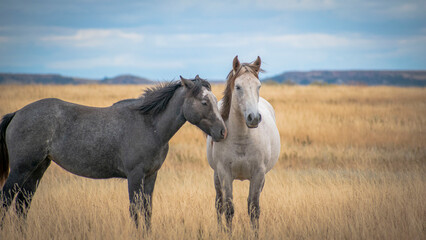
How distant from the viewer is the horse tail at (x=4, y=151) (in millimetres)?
4926

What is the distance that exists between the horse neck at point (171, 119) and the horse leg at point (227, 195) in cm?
88

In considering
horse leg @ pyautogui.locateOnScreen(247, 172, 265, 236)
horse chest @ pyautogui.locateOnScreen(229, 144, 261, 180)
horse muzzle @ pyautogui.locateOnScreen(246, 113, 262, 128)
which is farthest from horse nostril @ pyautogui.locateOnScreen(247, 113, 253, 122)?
horse leg @ pyautogui.locateOnScreen(247, 172, 265, 236)

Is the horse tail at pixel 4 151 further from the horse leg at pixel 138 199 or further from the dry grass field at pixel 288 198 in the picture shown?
the horse leg at pixel 138 199

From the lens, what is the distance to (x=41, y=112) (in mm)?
4734

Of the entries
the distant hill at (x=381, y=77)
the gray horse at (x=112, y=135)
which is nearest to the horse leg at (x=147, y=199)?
the gray horse at (x=112, y=135)

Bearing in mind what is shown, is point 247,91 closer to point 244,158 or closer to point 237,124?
point 237,124

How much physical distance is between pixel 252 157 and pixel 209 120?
31.8 inches

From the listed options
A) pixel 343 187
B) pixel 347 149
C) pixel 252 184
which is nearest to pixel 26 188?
pixel 252 184

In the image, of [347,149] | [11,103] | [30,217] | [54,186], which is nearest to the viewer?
[30,217]

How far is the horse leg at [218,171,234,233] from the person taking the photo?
484cm

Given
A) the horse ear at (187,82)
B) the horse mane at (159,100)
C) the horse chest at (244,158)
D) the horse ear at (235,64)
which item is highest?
the horse ear at (235,64)

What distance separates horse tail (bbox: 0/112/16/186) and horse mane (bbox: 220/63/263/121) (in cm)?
278

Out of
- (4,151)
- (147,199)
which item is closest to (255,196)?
(147,199)

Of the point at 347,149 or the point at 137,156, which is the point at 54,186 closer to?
the point at 137,156
